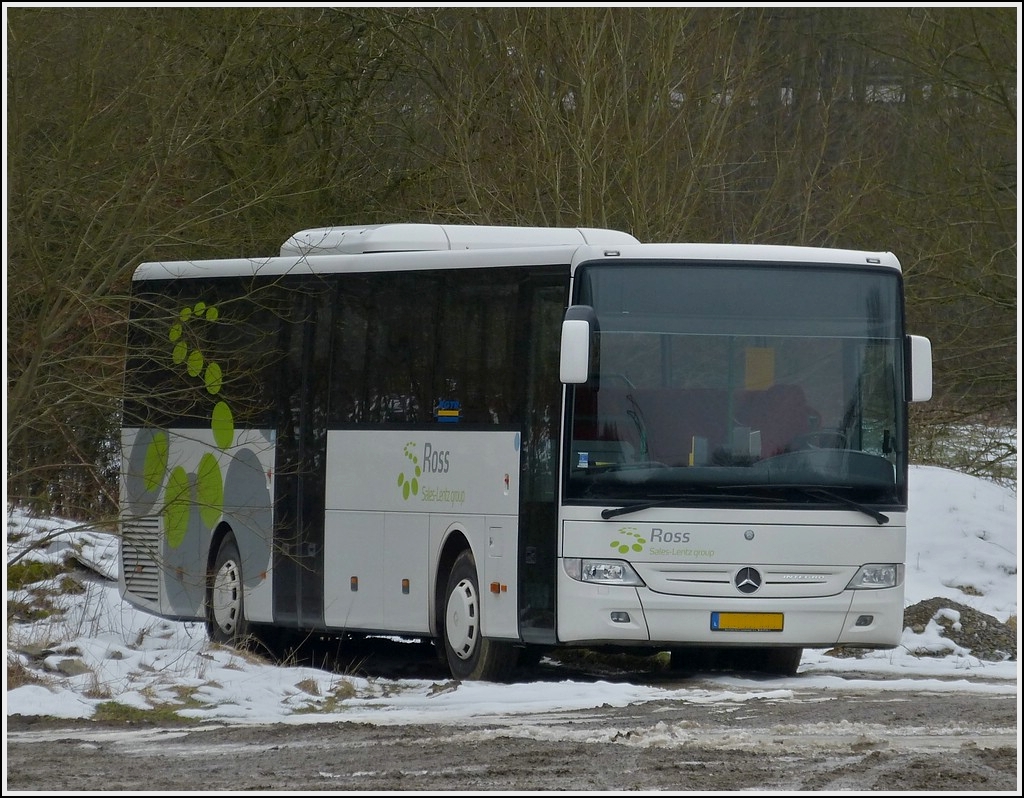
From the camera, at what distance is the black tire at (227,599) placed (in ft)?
52.0

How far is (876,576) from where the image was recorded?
12867mm

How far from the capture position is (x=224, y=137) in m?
17.6

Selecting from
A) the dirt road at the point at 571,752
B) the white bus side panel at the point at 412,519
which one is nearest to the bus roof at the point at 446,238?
the white bus side panel at the point at 412,519

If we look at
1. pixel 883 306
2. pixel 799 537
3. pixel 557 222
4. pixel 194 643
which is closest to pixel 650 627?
pixel 799 537

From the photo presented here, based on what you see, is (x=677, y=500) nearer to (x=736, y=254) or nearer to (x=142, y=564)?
(x=736, y=254)

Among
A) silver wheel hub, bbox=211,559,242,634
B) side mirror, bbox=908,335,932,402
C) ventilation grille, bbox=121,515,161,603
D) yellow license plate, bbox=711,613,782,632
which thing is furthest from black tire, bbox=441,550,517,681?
ventilation grille, bbox=121,515,161,603

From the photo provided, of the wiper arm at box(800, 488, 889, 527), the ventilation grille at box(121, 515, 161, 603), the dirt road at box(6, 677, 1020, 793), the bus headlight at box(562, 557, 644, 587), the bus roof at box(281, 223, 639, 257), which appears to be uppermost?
the bus roof at box(281, 223, 639, 257)

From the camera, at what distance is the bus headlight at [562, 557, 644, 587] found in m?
12.6

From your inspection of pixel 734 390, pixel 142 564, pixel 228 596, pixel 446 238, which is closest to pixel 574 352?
pixel 734 390

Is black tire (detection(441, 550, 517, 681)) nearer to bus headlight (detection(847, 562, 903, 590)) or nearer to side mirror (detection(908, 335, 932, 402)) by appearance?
bus headlight (detection(847, 562, 903, 590))

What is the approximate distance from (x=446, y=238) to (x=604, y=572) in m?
3.61

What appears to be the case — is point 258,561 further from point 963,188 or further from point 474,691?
point 963,188

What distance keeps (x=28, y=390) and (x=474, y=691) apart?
13.4ft

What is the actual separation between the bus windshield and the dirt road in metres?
1.96
